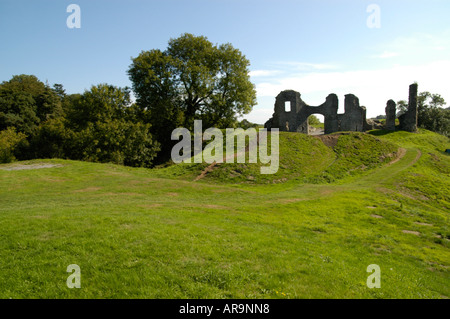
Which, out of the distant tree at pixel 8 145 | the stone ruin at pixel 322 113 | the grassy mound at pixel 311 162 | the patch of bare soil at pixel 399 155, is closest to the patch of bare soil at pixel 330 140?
the grassy mound at pixel 311 162

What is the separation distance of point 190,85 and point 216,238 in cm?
3638

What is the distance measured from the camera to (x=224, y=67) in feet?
147

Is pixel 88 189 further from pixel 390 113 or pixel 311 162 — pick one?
pixel 390 113

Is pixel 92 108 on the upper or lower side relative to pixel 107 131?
upper

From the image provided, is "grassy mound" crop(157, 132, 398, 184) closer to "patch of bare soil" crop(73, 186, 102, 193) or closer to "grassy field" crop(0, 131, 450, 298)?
"grassy field" crop(0, 131, 450, 298)

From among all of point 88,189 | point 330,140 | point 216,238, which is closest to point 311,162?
point 330,140

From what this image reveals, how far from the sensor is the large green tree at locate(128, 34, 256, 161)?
4088 centimetres

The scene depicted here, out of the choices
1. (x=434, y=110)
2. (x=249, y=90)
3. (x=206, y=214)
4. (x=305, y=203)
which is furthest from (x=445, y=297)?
(x=434, y=110)

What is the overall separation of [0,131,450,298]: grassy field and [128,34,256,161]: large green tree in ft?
63.0

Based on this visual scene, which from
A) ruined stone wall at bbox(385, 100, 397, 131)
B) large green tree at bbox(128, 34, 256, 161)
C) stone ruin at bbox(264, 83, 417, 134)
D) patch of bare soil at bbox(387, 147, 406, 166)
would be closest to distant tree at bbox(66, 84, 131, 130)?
large green tree at bbox(128, 34, 256, 161)

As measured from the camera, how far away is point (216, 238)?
31.0ft
